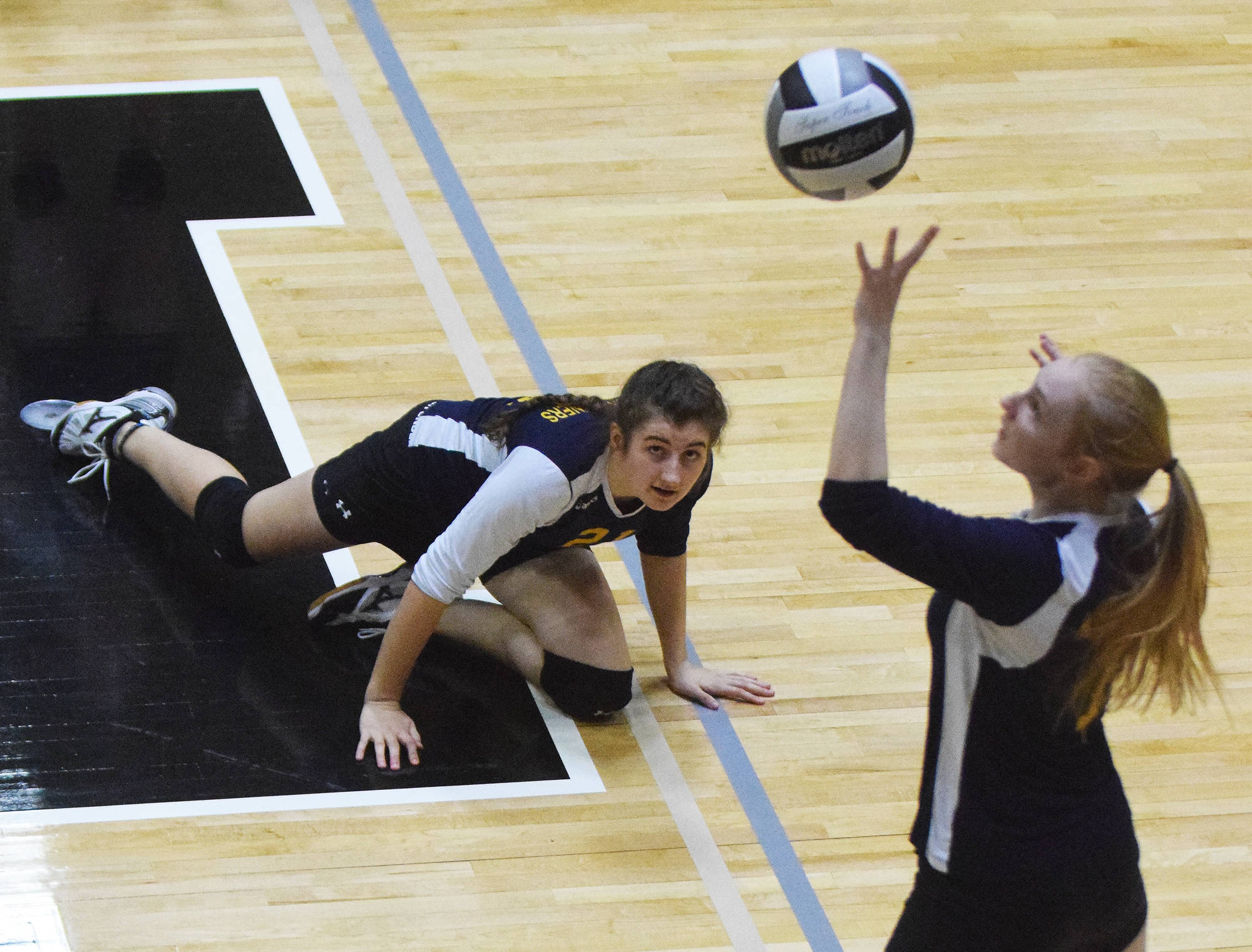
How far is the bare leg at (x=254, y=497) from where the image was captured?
409 centimetres

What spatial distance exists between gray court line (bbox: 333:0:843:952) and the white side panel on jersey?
144 centimetres

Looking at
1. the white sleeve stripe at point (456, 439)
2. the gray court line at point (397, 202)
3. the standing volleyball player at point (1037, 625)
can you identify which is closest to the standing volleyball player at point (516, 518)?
the white sleeve stripe at point (456, 439)

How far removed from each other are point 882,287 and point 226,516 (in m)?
2.42

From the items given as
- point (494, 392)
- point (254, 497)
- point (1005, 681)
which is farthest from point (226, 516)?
point (1005, 681)

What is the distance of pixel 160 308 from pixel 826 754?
256cm

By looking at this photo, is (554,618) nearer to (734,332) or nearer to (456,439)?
(456,439)

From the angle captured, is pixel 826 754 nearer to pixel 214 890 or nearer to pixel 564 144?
pixel 214 890

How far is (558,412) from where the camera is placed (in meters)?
3.71

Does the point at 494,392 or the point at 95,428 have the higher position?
the point at 95,428

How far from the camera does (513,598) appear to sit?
158 inches

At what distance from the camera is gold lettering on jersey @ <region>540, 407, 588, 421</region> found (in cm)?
370

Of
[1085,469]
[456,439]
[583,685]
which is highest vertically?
[1085,469]

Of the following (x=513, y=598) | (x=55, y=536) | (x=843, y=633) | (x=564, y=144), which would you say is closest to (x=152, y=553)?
(x=55, y=536)

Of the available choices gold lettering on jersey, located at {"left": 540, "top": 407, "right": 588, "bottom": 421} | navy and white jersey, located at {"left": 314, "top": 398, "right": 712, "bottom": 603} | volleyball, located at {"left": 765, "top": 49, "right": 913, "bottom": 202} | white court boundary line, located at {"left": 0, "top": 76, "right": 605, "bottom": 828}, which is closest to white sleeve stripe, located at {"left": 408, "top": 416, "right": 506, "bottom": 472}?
navy and white jersey, located at {"left": 314, "top": 398, "right": 712, "bottom": 603}
